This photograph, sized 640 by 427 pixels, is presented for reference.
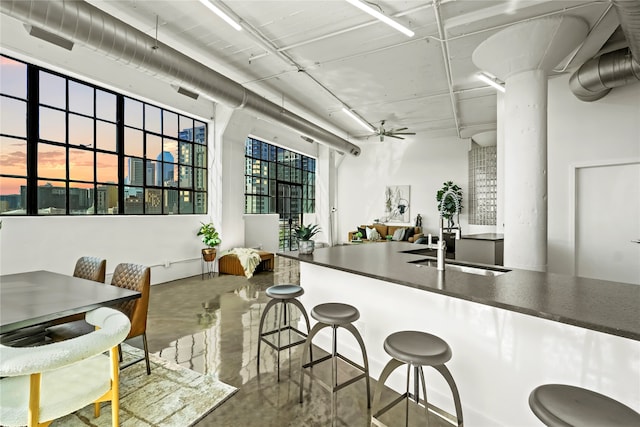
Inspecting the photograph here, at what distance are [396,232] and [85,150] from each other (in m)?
7.52

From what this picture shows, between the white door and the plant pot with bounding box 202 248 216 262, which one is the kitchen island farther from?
the plant pot with bounding box 202 248 216 262

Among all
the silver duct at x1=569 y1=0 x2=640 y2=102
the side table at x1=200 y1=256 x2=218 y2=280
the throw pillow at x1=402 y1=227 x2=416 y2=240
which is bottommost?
the side table at x1=200 y1=256 x2=218 y2=280

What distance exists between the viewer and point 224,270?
21.4ft

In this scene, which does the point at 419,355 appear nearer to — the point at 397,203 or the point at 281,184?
the point at 281,184

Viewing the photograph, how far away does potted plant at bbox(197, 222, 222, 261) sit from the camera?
6344 mm

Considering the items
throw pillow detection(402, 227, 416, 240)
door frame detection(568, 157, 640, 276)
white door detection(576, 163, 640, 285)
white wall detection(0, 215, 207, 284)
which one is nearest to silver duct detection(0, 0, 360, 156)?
white wall detection(0, 215, 207, 284)

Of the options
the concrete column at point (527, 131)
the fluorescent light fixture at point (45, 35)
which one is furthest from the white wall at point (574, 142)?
the fluorescent light fixture at point (45, 35)

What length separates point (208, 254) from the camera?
20.8 feet

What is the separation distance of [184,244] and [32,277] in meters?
3.57

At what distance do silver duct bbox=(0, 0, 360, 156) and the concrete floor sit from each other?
3.01 m

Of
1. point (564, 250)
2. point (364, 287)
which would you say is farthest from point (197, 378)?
point (564, 250)

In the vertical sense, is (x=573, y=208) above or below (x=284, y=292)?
above

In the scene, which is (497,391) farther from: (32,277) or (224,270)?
(224,270)

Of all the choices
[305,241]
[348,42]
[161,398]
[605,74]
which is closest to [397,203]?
[348,42]
